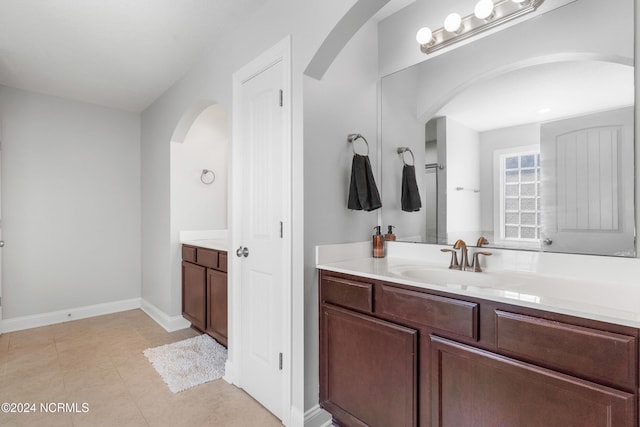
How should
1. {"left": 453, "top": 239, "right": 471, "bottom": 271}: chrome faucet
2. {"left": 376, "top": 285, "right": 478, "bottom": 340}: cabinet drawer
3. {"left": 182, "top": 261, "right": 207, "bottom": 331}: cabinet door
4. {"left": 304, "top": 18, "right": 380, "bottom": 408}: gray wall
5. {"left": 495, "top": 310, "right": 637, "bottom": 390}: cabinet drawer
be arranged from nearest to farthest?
{"left": 495, "top": 310, "right": 637, "bottom": 390}: cabinet drawer, {"left": 376, "top": 285, "right": 478, "bottom": 340}: cabinet drawer, {"left": 453, "top": 239, "right": 471, "bottom": 271}: chrome faucet, {"left": 304, "top": 18, "right": 380, "bottom": 408}: gray wall, {"left": 182, "top": 261, "right": 207, "bottom": 331}: cabinet door

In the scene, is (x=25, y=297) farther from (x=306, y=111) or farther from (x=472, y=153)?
(x=472, y=153)

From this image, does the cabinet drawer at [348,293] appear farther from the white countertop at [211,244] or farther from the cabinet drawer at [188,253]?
the cabinet drawer at [188,253]

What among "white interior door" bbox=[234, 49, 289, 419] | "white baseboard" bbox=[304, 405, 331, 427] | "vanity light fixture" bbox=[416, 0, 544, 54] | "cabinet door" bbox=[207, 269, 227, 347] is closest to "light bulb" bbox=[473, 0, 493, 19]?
"vanity light fixture" bbox=[416, 0, 544, 54]

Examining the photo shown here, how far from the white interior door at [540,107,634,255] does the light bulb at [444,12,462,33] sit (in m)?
0.66

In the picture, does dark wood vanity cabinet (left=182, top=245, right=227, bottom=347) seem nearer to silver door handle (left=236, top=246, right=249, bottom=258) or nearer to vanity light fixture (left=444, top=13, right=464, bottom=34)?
silver door handle (left=236, top=246, right=249, bottom=258)

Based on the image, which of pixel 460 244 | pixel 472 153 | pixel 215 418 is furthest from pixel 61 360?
pixel 472 153

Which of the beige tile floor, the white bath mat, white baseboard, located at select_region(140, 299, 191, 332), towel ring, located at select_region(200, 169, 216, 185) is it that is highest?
towel ring, located at select_region(200, 169, 216, 185)

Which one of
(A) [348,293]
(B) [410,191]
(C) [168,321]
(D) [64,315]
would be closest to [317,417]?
(A) [348,293]

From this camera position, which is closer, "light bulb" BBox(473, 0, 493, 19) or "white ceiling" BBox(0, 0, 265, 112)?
"light bulb" BBox(473, 0, 493, 19)

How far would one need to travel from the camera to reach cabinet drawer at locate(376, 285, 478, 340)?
1.16 meters

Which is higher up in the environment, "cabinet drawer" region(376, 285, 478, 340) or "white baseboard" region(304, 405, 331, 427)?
"cabinet drawer" region(376, 285, 478, 340)

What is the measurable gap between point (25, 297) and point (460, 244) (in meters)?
4.14

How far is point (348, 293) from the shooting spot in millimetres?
1598

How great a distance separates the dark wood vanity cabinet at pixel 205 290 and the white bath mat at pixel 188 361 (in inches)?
4.7
